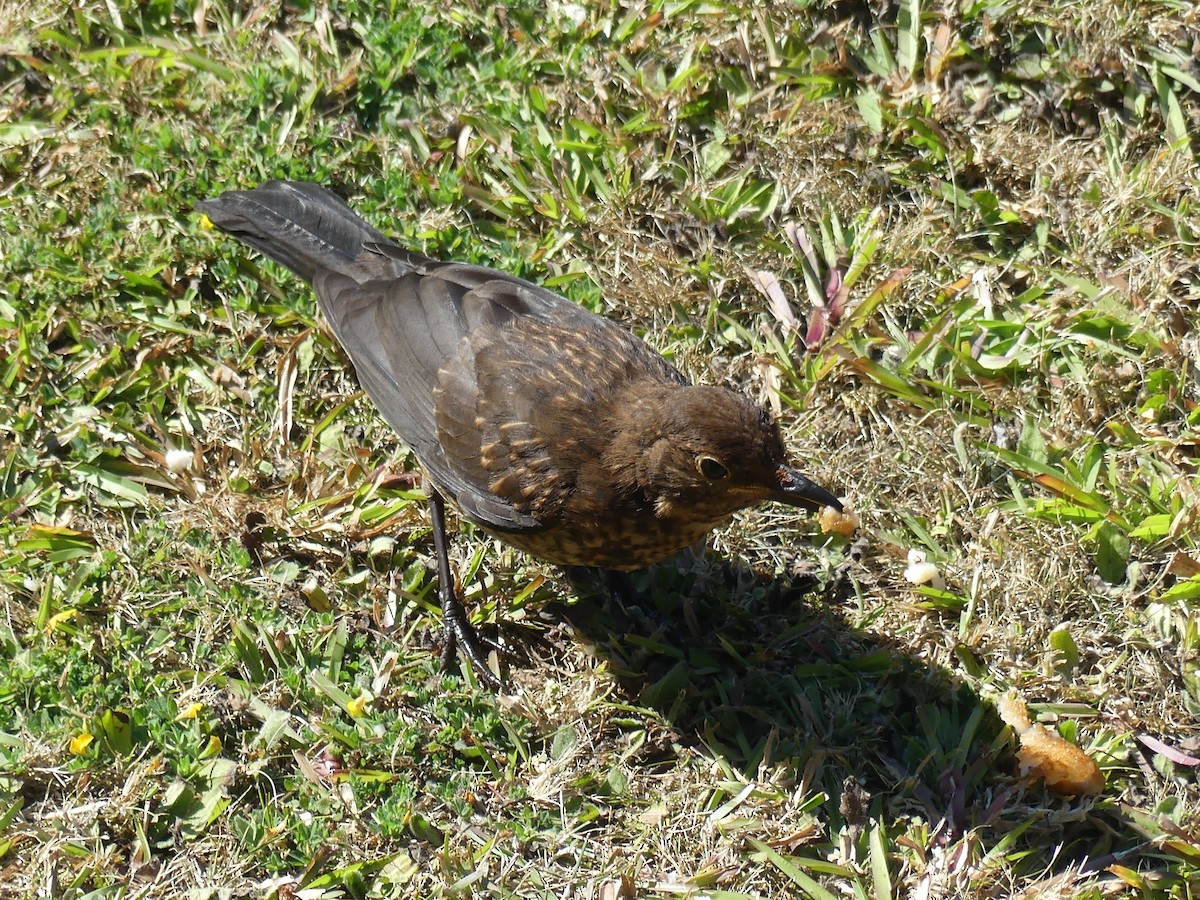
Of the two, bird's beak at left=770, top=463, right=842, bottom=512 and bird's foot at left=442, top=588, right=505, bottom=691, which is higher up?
bird's beak at left=770, top=463, right=842, bottom=512

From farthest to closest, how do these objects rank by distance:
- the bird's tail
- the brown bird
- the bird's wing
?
the bird's tail → the bird's wing → the brown bird

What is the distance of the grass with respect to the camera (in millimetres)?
4574

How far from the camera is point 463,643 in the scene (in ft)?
16.5

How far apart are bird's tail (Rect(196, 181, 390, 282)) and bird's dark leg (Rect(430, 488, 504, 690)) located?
3.74 ft

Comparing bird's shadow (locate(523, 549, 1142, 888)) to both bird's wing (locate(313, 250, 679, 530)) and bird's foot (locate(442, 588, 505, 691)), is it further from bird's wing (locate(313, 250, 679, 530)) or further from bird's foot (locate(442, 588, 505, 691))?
bird's wing (locate(313, 250, 679, 530))

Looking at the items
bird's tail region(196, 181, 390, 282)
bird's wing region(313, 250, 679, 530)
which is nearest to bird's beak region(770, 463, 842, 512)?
bird's wing region(313, 250, 679, 530)

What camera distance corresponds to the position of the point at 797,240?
235 inches

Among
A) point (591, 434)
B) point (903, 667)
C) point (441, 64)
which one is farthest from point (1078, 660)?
point (441, 64)

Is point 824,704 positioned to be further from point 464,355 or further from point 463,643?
point 464,355

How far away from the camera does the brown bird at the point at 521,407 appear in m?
4.38

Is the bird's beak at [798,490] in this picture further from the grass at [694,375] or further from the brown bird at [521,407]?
the grass at [694,375]

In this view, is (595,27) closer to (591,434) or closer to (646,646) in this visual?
(591,434)

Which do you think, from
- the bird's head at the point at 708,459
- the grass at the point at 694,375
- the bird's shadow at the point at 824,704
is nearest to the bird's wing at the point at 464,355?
the bird's head at the point at 708,459

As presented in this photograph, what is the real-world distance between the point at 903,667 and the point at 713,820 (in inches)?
38.0
